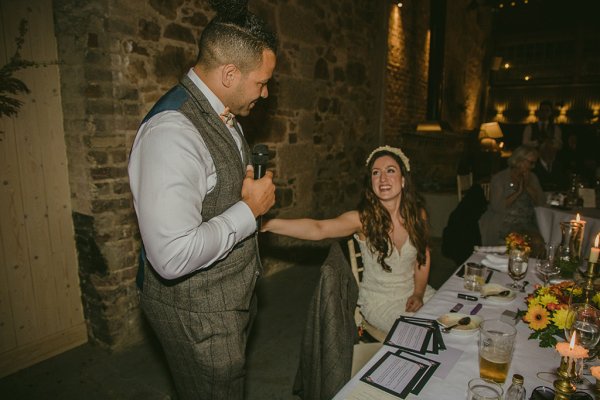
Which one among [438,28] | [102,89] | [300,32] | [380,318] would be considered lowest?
[380,318]

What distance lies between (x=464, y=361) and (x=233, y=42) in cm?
135

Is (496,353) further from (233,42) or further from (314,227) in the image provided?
(233,42)

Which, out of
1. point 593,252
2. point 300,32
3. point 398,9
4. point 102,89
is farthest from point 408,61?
point 593,252

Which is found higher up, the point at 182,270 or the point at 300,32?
the point at 300,32

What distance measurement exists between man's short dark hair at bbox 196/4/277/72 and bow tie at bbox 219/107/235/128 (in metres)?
0.17

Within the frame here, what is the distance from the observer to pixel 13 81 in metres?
2.41

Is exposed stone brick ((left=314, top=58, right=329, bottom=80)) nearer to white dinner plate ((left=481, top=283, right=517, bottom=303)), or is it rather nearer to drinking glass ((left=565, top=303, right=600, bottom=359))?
white dinner plate ((left=481, top=283, right=517, bottom=303))

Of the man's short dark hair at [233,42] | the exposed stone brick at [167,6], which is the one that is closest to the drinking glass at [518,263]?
the man's short dark hair at [233,42]

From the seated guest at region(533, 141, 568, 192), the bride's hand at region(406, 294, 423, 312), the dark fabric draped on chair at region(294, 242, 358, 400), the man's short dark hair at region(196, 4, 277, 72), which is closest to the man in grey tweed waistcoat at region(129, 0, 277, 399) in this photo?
the man's short dark hair at region(196, 4, 277, 72)

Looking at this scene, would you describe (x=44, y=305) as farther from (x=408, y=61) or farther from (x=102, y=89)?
(x=408, y=61)

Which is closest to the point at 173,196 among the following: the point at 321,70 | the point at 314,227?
the point at 314,227

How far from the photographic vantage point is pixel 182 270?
1.17 m

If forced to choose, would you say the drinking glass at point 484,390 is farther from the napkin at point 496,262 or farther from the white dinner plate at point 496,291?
the napkin at point 496,262

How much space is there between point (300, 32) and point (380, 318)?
136 inches
